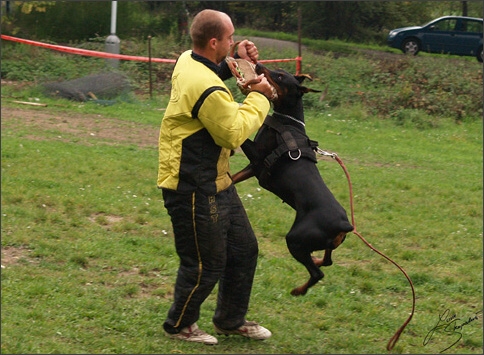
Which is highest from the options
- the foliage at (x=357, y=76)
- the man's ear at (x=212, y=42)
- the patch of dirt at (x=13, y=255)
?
the man's ear at (x=212, y=42)

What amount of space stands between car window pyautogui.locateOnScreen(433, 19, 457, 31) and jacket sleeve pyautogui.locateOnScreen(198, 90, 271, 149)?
1949 centimetres

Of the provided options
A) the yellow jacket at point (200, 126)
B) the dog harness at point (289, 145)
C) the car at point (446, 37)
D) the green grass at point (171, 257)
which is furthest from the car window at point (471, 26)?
the yellow jacket at point (200, 126)

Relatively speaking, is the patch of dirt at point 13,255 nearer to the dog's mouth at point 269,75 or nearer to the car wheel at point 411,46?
the dog's mouth at point 269,75

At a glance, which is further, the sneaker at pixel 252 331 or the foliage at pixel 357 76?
the foliage at pixel 357 76

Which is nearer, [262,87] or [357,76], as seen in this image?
[262,87]

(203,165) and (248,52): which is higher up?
(248,52)

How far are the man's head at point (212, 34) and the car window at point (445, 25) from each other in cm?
1936

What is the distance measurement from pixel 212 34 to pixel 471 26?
63.9 feet

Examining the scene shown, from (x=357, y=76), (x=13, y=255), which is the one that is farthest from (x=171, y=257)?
(x=357, y=76)

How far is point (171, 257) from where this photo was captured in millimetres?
6355

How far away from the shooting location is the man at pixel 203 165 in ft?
13.8

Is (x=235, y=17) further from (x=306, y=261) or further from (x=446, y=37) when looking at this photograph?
(x=306, y=261)

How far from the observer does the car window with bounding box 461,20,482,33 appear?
864 inches

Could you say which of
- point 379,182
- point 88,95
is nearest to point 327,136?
point 379,182
